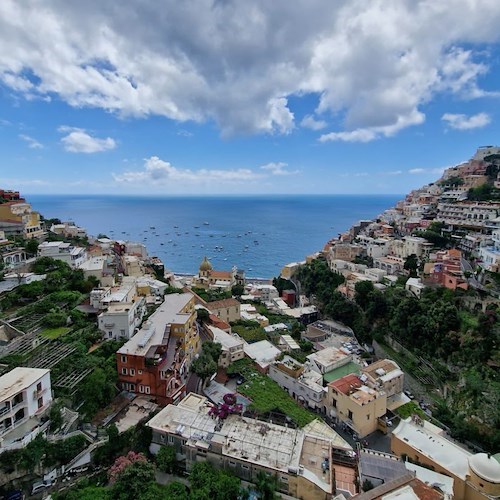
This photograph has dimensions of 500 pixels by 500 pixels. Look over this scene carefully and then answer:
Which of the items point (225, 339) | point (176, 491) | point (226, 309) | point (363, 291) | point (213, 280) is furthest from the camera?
point (213, 280)

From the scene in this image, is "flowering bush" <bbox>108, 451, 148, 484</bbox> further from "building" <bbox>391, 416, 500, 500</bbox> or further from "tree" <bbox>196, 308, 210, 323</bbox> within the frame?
"tree" <bbox>196, 308, 210, 323</bbox>

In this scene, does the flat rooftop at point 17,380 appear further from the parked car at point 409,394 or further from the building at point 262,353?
the parked car at point 409,394

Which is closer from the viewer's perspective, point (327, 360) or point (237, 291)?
point (327, 360)

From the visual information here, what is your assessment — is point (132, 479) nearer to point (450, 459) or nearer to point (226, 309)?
point (450, 459)

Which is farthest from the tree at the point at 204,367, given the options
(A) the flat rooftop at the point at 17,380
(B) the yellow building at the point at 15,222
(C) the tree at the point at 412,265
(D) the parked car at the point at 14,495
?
(B) the yellow building at the point at 15,222

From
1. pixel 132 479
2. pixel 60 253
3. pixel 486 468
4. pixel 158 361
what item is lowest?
pixel 132 479

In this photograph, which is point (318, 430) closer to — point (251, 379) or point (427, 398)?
point (251, 379)

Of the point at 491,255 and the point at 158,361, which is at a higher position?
the point at 491,255

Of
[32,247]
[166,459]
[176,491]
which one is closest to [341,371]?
[166,459]
